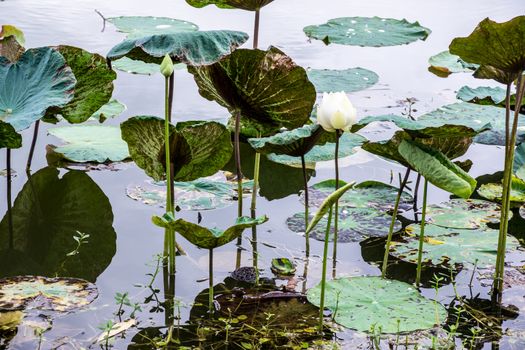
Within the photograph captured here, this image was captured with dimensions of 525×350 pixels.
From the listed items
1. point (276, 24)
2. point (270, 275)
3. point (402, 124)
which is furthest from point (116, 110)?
point (276, 24)

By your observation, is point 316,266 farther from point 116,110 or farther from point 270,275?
point 116,110

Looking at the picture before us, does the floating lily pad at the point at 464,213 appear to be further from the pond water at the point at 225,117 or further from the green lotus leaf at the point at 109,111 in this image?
the green lotus leaf at the point at 109,111

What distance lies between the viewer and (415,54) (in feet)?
17.5

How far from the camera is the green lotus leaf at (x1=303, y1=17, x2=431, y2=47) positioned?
15.9 ft

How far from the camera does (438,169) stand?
7.30 feet

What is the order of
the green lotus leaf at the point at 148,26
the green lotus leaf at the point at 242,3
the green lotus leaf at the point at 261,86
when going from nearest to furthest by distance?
the green lotus leaf at the point at 261,86 < the green lotus leaf at the point at 242,3 < the green lotus leaf at the point at 148,26

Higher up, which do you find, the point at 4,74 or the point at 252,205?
the point at 4,74

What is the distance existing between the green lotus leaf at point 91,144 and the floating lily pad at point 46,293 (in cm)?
101

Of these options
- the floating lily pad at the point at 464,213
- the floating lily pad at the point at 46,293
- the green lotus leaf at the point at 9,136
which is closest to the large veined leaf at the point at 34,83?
the green lotus leaf at the point at 9,136

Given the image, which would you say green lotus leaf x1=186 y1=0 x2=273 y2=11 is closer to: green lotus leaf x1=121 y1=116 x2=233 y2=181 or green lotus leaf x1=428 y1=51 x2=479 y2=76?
green lotus leaf x1=121 y1=116 x2=233 y2=181

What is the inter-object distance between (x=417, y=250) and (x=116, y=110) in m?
1.70

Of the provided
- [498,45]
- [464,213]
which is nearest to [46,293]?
[498,45]

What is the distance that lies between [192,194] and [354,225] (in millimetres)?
607

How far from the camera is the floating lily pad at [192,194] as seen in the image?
114 inches
